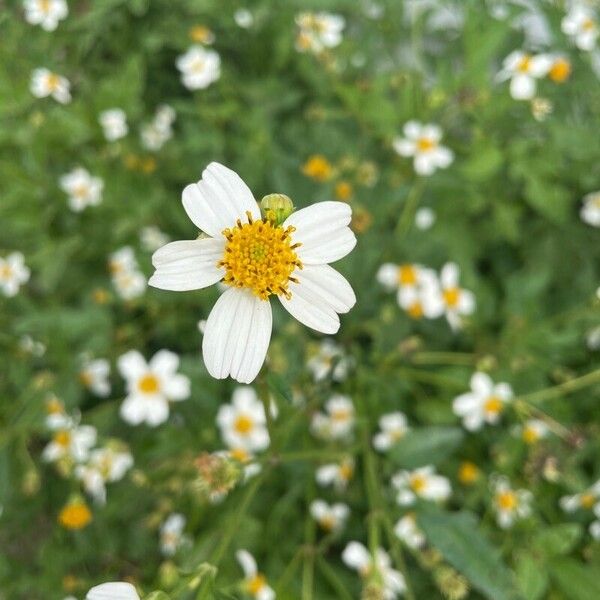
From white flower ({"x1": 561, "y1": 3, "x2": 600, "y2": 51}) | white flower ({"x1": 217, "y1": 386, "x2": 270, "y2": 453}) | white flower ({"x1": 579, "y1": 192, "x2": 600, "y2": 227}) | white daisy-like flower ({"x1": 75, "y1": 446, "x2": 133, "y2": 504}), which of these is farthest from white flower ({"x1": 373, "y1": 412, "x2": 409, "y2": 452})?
white flower ({"x1": 561, "y1": 3, "x2": 600, "y2": 51})

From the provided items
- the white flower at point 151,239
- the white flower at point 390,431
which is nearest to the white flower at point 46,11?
the white flower at point 151,239

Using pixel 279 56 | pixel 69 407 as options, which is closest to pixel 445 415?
pixel 69 407

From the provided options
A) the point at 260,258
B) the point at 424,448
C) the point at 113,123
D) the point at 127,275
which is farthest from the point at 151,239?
the point at 260,258

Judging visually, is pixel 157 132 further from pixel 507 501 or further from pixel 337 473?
pixel 507 501

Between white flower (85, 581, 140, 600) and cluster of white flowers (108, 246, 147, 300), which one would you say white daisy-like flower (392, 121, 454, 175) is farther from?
white flower (85, 581, 140, 600)

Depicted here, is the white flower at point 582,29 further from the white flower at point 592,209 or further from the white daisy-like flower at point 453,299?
the white daisy-like flower at point 453,299

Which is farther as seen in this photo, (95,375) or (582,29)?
(582,29)
